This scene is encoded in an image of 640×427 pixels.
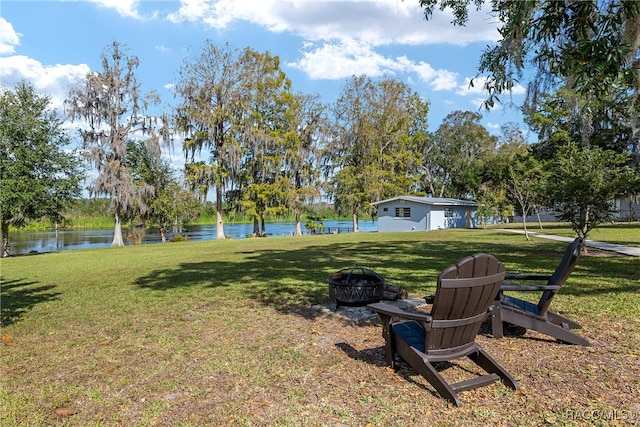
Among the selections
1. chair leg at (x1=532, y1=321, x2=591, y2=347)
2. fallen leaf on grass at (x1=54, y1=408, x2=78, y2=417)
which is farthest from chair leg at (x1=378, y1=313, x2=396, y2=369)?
fallen leaf on grass at (x1=54, y1=408, x2=78, y2=417)

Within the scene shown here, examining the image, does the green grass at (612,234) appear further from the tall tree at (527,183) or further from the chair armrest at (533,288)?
the chair armrest at (533,288)

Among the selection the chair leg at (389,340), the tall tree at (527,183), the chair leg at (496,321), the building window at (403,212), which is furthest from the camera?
the building window at (403,212)

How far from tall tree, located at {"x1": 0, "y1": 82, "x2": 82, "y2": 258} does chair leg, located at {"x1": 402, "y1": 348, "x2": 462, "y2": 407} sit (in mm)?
21229

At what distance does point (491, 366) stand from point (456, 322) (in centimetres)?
54

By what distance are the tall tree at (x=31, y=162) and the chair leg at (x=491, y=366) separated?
2148 cm

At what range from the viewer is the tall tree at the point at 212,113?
2688cm

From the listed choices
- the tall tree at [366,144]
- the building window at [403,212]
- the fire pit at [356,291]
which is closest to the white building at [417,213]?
the building window at [403,212]

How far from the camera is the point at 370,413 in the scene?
2.64 m

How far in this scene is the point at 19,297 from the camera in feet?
23.9

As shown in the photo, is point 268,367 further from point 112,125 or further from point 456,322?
point 112,125

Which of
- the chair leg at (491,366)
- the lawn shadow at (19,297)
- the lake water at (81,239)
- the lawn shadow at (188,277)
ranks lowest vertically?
the lake water at (81,239)

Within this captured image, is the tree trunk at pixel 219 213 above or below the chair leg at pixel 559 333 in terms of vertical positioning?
above

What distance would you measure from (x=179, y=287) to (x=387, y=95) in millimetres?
30105

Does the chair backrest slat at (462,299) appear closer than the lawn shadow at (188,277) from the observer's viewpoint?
Yes
